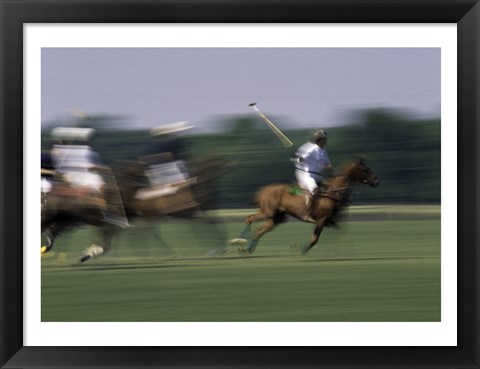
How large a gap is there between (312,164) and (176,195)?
3.23 feet

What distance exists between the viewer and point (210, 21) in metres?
6.27

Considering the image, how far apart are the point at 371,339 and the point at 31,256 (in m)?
2.21

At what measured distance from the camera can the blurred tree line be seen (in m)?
6.83

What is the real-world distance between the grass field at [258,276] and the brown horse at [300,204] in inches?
2.6

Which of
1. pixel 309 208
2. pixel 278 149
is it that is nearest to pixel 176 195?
pixel 278 149

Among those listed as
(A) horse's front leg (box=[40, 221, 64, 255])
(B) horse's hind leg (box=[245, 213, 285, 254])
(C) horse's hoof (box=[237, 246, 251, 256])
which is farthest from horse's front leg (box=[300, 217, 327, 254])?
(A) horse's front leg (box=[40, 221, 64, 255])

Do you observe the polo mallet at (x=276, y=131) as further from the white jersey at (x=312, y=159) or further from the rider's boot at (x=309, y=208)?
the rider's boot at (x=309, y=208)

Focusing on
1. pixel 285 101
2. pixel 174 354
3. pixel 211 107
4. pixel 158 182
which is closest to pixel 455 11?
pixel 285 101

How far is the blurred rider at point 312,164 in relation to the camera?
6895mm

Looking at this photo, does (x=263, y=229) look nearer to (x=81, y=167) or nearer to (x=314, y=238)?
(x=314, y=238)

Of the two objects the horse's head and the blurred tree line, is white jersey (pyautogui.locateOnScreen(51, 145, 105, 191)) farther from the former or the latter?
the horse's head

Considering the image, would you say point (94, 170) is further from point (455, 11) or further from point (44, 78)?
point (455, 11)

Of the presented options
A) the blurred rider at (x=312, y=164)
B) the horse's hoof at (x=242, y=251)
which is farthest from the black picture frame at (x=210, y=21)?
the blurred rider at (x=312, y=164)

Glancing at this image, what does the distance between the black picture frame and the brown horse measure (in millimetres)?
807
